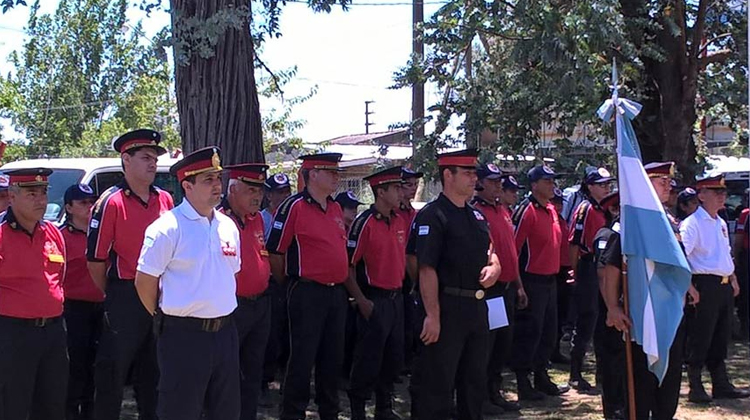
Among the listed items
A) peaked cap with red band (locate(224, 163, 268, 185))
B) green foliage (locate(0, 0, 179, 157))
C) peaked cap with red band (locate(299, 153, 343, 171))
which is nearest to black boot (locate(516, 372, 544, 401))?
peaked cap with red band (locate(299, 153, 343, 171))

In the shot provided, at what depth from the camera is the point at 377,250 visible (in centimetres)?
743

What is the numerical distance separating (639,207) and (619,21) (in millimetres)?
4063

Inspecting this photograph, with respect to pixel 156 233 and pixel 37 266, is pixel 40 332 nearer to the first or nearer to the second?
pixel 37 266

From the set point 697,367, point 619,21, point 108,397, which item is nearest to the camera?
point 108,397

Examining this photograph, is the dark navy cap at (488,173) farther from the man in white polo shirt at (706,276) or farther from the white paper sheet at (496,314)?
the white paper sheet at (496,314)

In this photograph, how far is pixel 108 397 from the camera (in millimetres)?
6117

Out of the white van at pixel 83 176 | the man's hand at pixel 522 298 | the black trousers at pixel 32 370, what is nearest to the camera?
the black trousers at pixel 32 370

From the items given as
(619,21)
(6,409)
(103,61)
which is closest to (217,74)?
(6,409)

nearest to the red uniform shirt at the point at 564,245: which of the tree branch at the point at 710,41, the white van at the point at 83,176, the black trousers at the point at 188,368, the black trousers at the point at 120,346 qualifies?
the white van at the point at 83,176

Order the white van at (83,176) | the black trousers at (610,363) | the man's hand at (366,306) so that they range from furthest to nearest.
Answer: the white van at (83,176), the man's hand at (366,306), the black trousers at (610,363)

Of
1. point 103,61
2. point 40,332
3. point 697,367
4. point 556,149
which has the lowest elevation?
point 697,367

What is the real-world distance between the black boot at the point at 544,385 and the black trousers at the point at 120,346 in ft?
12.6

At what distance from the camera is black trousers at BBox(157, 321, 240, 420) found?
5.04 m

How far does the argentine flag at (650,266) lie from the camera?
5.99 metres
